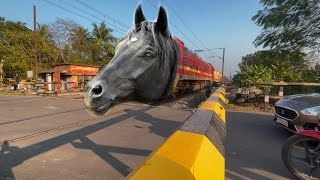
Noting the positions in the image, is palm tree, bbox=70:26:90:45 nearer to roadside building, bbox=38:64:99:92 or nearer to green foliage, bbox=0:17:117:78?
green foliage, bbox=0:17:117:78

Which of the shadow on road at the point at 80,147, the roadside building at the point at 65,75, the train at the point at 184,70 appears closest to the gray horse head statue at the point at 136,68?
the train at the point at 184,70

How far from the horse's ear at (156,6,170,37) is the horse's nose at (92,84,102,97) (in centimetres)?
43

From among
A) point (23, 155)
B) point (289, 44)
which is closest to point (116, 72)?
point (23, 155)

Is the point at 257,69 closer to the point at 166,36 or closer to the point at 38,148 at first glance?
the point at 38,148

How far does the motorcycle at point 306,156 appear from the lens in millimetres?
3408

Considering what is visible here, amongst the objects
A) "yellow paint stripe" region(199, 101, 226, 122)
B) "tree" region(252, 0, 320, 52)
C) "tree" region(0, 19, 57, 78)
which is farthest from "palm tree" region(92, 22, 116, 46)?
"yellow paint stripe" region(199, 101, 226, 122)

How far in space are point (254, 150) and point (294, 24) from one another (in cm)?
914

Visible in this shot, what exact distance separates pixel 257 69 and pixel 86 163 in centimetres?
1606

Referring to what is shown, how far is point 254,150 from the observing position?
4543 mm

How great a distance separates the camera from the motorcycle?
341 centimetres

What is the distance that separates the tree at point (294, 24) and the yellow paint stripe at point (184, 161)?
11.1 m

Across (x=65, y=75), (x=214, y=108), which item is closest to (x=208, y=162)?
(x=214, y=108)

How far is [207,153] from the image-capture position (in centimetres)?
184

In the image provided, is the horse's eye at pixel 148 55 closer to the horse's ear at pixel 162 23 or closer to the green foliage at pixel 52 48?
the horse's ear at pixel 162 23
